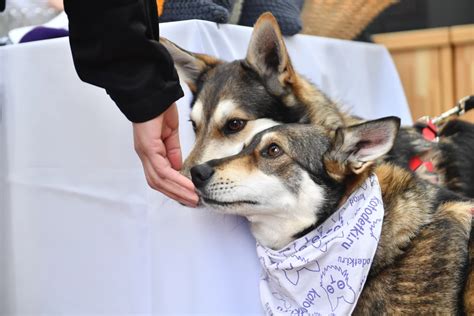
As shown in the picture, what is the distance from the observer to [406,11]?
4.32m

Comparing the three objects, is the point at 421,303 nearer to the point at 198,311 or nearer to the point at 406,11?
the point at 198,311

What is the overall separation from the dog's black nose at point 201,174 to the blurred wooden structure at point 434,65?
2.30 m

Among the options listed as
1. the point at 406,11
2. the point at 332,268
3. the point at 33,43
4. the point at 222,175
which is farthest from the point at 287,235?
the point at 406,11

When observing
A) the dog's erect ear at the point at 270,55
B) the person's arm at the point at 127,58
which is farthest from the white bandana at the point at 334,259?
the person's arm at the point at 127,58

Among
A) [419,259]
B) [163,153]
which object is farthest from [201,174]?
[419,259]

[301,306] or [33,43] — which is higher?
[33,43]

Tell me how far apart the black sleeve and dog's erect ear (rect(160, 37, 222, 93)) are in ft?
1.77

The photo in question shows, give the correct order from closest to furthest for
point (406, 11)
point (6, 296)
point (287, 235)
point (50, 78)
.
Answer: point (287, 235)
point (50, 78)
point (6, 296)
point (406, 11)

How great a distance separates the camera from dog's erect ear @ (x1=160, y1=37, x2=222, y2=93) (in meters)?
1.84

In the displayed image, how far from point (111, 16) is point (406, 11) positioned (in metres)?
3.51

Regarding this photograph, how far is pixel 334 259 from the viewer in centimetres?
163

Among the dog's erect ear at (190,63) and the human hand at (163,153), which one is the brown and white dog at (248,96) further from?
the human hand at (163,153)

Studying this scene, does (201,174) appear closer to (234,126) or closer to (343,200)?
(234,126)

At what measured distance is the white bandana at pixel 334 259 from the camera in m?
1.61
